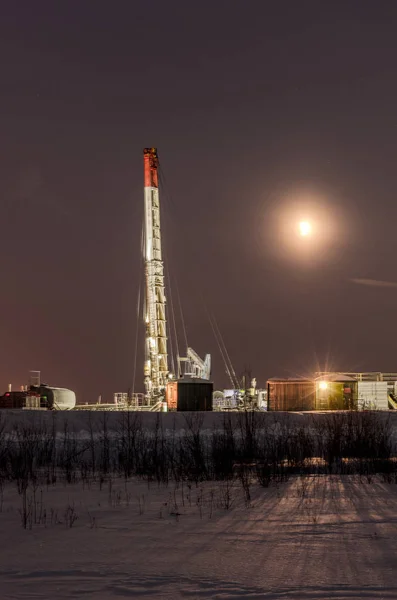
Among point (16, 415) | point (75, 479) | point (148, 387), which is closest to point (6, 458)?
point (75, 479)

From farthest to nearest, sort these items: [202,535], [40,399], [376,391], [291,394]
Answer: [376,391] → [40,399] → [291,394] → [202,535]

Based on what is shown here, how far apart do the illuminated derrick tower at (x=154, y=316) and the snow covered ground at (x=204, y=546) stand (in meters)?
37.3

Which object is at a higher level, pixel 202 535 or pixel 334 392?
pixel 334 392

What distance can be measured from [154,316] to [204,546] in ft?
138

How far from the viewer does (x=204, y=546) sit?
6.68m

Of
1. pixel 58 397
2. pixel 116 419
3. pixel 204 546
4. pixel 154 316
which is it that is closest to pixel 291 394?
pixel 154 316

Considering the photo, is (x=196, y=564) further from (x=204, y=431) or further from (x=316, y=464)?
(x=204, y=431)

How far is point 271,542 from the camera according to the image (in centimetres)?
684

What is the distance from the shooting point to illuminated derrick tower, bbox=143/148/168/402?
1901 inches

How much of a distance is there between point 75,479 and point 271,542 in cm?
720

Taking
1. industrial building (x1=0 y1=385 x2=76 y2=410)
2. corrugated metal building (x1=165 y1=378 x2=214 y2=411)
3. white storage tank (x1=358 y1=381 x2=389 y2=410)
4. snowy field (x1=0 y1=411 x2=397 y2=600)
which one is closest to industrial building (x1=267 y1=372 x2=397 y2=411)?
white storage tank (x1=358 y1=381 x2=389 y2=410)

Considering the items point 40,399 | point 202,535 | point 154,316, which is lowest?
point 202,535

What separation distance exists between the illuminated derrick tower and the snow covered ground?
122ft

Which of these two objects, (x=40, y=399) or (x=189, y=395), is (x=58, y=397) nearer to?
(x=40, y=399)
